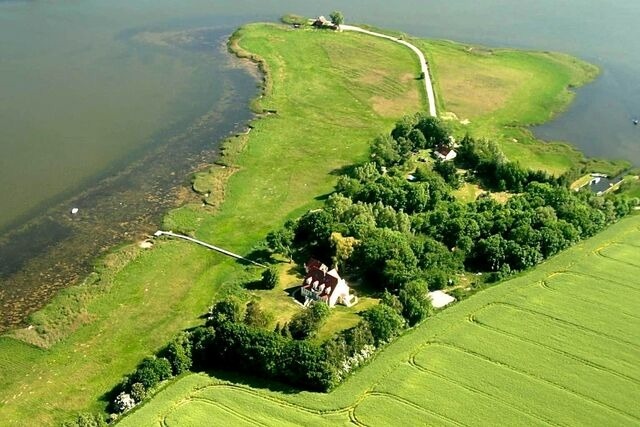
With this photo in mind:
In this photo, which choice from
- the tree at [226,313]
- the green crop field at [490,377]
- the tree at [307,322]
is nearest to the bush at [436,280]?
the green crop field at [490,377]

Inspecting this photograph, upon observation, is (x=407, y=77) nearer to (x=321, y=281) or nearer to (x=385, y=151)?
(x=385, y=151)

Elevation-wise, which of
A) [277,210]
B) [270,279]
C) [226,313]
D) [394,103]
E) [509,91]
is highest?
[509,91]

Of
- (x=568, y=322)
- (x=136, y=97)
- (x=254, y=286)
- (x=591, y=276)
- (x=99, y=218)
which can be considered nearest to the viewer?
(x=568, y=322)

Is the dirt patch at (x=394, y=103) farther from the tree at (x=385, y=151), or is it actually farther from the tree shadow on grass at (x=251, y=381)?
the tree shadow on grass at (x=251, y=381)

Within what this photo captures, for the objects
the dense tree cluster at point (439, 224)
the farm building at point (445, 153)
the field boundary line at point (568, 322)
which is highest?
the farm building at point (445, 153)

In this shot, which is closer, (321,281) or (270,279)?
(321,281)

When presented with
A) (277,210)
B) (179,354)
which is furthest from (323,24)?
(179,354)
